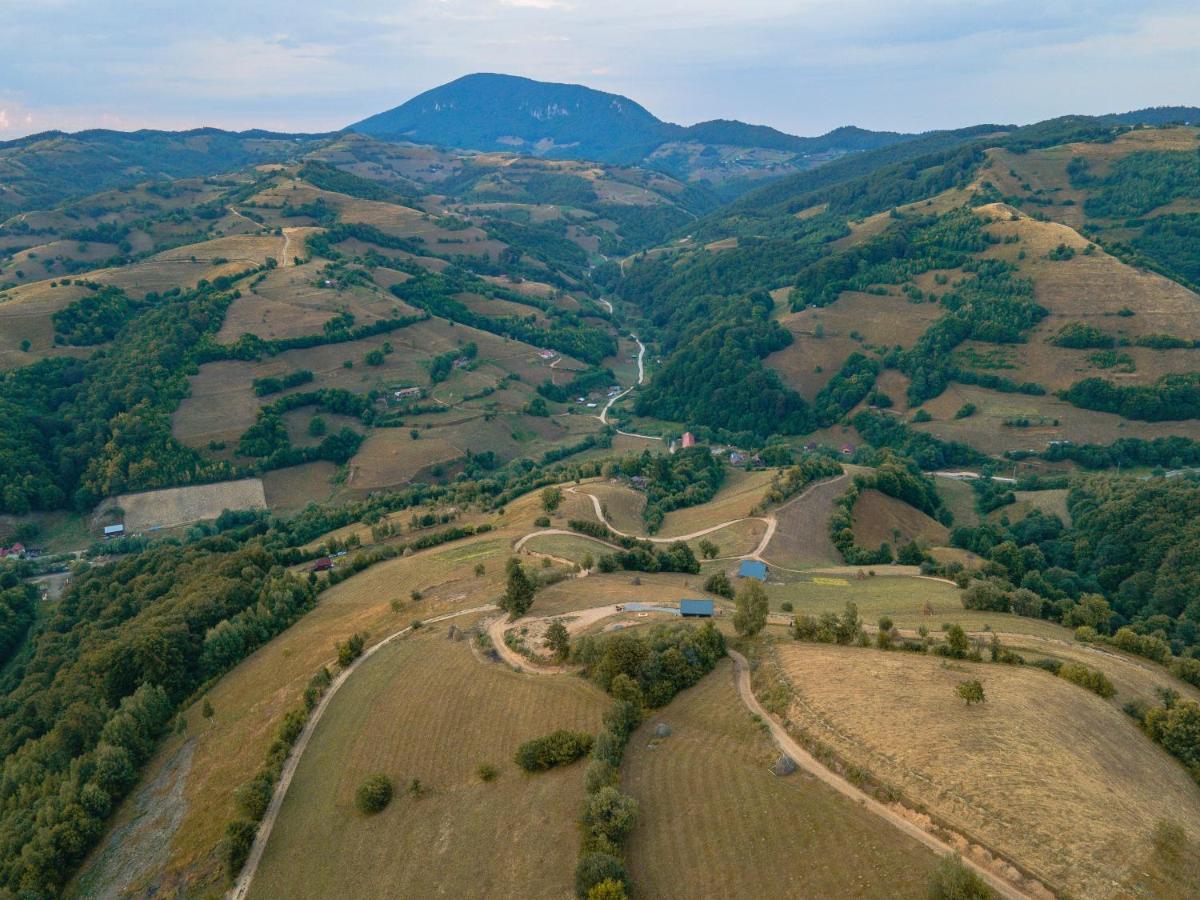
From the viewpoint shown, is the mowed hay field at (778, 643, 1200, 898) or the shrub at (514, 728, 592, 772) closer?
the mowed hay field at (778, 643, 1200, 898)

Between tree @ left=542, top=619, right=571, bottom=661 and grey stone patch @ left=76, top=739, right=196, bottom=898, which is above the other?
tree @ left=542, top=619, right=571, bottom=661

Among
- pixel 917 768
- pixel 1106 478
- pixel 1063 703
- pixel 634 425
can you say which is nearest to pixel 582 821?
pixel 917 768

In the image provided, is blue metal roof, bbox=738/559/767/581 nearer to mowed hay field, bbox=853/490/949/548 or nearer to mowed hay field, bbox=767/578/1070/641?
mowed hay field, bbox=767/578/1070/641

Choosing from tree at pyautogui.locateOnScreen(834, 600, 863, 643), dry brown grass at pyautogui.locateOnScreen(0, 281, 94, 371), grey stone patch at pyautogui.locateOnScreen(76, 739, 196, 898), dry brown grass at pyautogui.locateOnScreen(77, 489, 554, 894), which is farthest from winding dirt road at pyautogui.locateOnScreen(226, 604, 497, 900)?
dry brown grass at pyautogui.locateOnScreen(0, 281, 94, 371)

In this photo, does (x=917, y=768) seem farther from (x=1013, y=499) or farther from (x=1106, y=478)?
(x=1106, y=478)

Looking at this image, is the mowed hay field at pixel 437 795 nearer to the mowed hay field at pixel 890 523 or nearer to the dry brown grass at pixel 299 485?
the mowed hay field at pixel 890 523

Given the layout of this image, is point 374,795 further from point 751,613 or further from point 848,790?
point 751,613
